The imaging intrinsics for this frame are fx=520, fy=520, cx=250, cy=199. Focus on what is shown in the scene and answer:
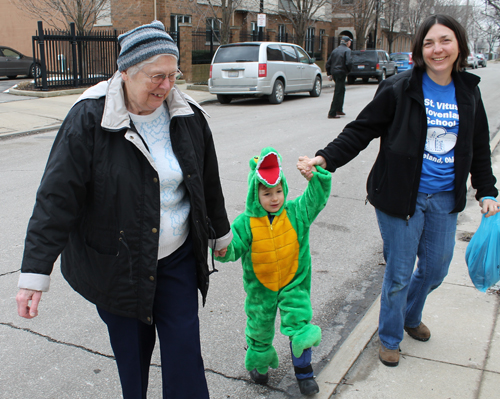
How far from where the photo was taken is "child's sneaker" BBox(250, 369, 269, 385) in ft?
9.41

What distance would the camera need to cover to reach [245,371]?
9.95 ft

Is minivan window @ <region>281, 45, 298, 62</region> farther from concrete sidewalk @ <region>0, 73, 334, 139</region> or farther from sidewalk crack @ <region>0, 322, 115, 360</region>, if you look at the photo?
sidewalk crack @ <region>0, 322, 115, 360</region>

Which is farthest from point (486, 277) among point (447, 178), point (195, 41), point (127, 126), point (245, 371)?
point (195, 41)

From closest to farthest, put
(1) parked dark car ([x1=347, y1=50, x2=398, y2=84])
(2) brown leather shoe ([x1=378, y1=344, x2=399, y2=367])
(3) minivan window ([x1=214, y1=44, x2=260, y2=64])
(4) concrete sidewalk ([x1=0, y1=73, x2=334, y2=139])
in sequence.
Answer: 1. (2) brown leather shoe ([x1=378, y1=344, x2=399, y2=367])
2. (4) concrete sidewalk ([x1=0, y1=73, x2=334, y2=139])
3. (3) minivan window ([x1=214, y1=44, x2=260, y2=64])
4. (1) parked dark car ([x1=347, y1=50, x2=398, y2=84])

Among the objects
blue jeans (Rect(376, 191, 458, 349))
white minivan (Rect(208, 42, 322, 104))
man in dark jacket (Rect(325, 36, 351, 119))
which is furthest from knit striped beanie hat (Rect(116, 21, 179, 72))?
white minivan (Rect(208, 42, 322, 104))

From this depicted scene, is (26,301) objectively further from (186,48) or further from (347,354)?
(186,48)

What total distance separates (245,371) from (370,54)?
2551 centimetres

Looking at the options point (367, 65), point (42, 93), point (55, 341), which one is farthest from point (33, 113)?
point (367, 65)

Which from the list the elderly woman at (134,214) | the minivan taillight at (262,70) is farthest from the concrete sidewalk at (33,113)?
the elderly woman at (134,214)

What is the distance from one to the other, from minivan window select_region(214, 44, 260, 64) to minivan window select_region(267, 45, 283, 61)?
439mm

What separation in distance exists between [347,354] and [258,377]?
586 mm

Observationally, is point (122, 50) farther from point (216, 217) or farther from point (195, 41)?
point (195, 41)

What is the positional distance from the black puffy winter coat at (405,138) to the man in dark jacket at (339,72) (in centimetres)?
1010

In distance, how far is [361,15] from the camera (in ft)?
115
